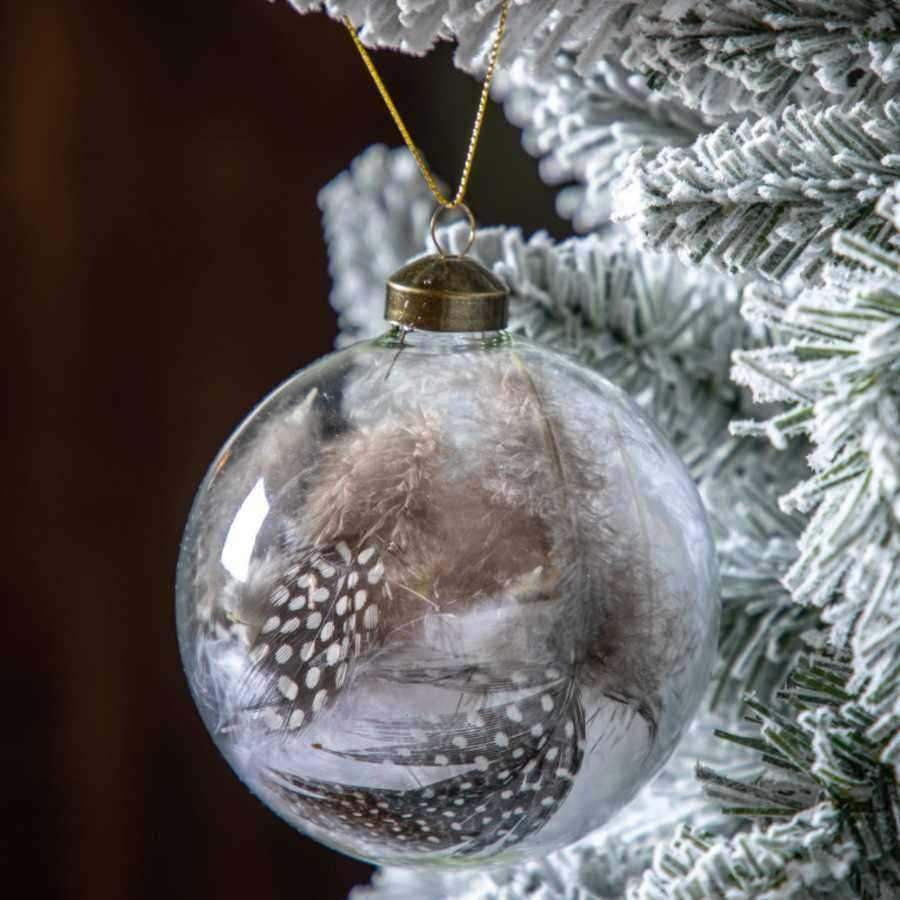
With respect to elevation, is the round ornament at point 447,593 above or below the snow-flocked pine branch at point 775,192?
below

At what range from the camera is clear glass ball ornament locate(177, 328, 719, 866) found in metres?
0.32

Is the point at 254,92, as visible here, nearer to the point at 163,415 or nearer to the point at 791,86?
the point at 163,415

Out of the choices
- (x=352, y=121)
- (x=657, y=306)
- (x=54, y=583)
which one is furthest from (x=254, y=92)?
(x=657, y=306)

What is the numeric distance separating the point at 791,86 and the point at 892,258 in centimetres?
12

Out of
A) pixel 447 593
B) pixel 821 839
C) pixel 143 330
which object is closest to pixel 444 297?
pixel 447 593

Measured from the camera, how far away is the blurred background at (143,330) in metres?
1.01

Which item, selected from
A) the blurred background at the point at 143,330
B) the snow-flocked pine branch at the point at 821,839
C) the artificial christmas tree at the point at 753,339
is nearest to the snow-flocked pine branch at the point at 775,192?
the artificial christmas tree at the point at 753,339

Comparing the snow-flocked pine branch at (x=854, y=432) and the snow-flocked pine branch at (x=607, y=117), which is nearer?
the snow-flocked pine branch at (x=854, y=432)

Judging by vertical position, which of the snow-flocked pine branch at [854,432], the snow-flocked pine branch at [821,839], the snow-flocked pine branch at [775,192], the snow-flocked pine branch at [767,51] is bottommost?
the snow-flocked pine branch at [821,839]

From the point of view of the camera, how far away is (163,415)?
110 cm

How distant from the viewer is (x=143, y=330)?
107 cm

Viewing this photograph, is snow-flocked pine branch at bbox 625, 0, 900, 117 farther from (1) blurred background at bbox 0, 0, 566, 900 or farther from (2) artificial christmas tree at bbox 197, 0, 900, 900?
(1) blurred background at bbox 0, 0, 566, 900

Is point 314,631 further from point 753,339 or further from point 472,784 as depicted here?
point 753,339

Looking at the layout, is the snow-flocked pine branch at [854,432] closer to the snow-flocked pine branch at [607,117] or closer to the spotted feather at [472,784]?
the spotted feather at [472,784]
